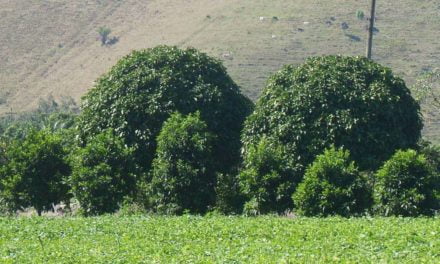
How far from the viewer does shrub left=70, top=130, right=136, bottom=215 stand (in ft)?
109

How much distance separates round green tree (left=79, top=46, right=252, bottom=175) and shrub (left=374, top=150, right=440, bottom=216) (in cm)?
780

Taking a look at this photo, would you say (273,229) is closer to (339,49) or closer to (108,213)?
(108,213)

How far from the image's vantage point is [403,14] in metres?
104

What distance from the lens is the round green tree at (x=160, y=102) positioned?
35.0m

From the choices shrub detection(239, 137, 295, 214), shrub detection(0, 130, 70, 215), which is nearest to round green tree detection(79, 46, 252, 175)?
shrub detection(0, 130, 70, 215)

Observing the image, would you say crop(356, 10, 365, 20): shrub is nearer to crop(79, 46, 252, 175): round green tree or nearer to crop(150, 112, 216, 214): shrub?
crop(79, 46, 252, 175): round green tree

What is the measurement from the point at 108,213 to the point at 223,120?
6.40 metres

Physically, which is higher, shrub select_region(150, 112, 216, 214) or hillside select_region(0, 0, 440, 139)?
shrub select_region(150, 112, 216, 214)

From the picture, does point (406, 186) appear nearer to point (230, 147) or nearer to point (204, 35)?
point (230, 147)

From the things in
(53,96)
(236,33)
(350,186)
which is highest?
(350,186)

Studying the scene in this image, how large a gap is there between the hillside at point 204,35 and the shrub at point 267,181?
50235mm

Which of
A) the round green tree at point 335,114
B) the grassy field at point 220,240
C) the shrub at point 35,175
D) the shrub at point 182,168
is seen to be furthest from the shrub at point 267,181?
the shrub at point 35,175

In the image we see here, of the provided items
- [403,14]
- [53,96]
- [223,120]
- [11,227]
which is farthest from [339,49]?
[11,227]

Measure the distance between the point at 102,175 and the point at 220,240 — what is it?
11618mm
